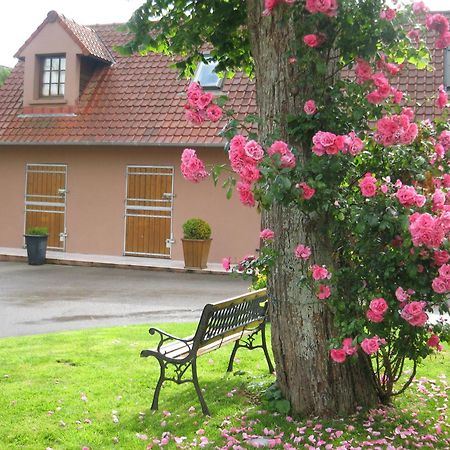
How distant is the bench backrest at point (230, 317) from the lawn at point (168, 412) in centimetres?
47

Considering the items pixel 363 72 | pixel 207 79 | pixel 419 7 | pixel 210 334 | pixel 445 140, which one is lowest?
pixel 210 334

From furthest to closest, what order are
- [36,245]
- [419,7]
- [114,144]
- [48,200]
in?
[48,200] < [114,144] < [36,245] < [419,7]

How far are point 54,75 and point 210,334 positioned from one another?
14554 millimetres

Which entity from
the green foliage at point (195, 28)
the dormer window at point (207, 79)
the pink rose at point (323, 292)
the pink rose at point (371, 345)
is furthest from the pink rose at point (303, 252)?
the dormer window at point (207, 79)

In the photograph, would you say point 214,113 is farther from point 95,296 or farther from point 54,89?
point 54,89

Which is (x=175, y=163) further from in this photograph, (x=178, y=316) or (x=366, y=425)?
(x=366, y=425)

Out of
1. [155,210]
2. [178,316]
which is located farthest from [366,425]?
[155,210]

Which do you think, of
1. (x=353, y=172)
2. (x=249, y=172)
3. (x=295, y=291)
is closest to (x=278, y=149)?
(x=249, y=172)

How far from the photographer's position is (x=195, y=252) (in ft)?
50.5

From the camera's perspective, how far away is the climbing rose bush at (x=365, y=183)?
4.13 meters

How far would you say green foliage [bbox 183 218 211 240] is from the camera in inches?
610

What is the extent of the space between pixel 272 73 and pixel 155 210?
12369mm

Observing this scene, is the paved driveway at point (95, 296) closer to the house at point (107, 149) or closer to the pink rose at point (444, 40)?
the house at point (107, 149)

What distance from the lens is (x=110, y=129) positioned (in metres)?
17.0
